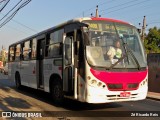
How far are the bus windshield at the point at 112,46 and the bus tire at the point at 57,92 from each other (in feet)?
7.94

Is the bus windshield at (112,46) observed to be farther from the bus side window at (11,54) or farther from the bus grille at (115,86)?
the bus side window at (11,54)

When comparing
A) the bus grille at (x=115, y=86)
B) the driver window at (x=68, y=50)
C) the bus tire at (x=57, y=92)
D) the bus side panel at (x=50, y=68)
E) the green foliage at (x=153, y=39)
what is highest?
the green foliage at (x=153, y=39)

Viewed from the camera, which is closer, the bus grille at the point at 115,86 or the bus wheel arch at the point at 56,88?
the bus grille at the point at 115,86

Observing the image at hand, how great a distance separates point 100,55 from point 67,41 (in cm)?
158

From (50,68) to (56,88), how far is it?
3.51ft

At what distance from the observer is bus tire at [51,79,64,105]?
488 inches

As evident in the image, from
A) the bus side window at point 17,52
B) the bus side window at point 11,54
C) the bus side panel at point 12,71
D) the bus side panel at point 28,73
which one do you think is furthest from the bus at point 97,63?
the bus side window at point 11,54

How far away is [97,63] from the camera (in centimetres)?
1051

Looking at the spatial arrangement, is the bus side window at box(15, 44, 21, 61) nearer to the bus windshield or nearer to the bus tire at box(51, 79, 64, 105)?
the bus tire at box(51, 79, 64, 105)

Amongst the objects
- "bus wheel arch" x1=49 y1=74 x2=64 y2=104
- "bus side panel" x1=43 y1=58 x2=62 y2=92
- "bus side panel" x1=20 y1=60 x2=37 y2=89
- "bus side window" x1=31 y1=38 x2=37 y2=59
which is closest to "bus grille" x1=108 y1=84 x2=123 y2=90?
"bus wheel arch" x1=49 y1=74 x2=64 y2=104

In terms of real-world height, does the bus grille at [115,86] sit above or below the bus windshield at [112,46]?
below

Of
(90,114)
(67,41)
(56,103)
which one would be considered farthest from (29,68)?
(90,114)

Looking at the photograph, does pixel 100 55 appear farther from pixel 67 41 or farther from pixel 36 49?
pixel 36 49

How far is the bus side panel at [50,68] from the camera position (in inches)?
491
